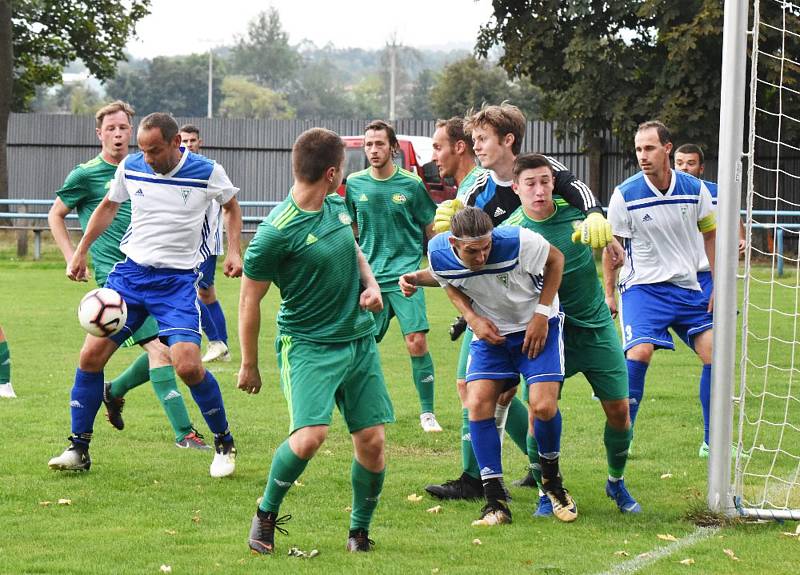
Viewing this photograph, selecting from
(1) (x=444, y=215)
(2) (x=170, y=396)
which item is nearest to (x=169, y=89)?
(2) (x=170, y=396)

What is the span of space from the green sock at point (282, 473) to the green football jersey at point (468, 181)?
2111mm

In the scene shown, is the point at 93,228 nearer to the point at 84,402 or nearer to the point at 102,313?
the point at 102,313

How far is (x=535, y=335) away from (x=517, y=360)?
0.24 metres

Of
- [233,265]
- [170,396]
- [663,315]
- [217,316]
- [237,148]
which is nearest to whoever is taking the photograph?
[233,265]

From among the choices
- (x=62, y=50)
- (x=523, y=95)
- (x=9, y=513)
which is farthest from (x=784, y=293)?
(x=523, y=95)

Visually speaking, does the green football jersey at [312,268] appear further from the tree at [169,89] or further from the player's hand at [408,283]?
the tree at [169,89]

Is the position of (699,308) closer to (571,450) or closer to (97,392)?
(571,450)

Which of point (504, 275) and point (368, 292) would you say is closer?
point (368, 292)

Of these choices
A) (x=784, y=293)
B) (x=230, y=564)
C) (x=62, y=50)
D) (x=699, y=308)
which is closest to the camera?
(x=230, y=564)

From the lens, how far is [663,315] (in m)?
8.03

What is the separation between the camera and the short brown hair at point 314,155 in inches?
219

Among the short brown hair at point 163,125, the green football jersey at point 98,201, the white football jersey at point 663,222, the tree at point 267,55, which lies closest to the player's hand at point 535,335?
the white football jersey at point 663,222

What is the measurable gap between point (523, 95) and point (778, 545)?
6624 cm

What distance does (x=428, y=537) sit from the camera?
6.10m
